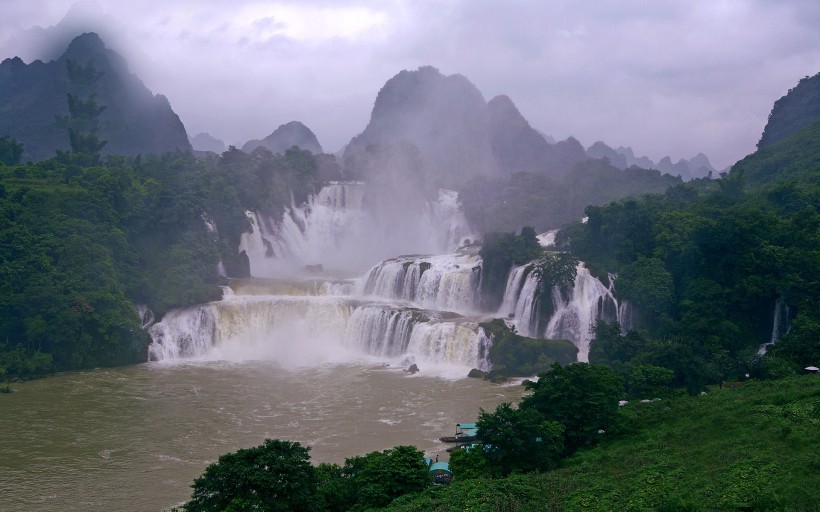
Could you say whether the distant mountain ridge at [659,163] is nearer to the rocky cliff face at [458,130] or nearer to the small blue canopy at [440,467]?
the rocky cliff face at [458,130]

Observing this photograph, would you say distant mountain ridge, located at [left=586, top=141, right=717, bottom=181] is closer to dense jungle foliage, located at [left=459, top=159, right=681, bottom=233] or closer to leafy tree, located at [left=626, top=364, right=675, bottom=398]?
dense jungle foliage, located at [left=459, top=159, right=681, bottom=233]

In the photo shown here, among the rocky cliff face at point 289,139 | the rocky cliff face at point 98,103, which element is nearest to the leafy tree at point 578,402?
the rocky cliff face at point 98,103

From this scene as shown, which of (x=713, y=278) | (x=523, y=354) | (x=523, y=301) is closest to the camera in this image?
(x=713, y=278)

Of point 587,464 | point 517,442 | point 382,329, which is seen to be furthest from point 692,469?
point 382,329

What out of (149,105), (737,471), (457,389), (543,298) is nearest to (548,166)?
(149,105)

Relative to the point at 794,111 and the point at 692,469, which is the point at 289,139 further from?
the point at 692,469

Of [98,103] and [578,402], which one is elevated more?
[98,103]
